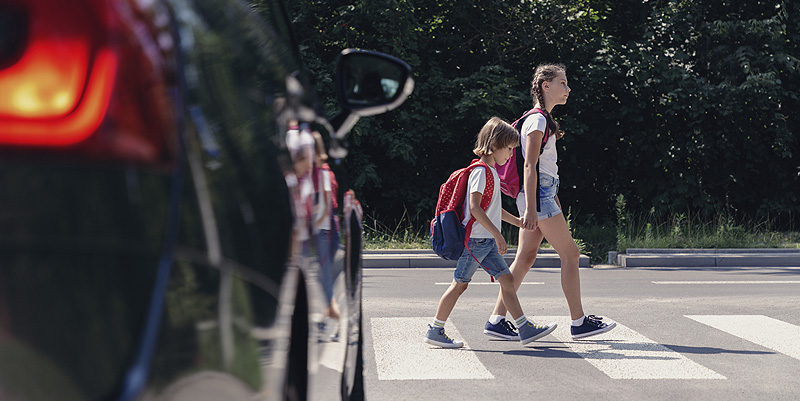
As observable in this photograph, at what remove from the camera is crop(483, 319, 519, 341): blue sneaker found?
609 cm

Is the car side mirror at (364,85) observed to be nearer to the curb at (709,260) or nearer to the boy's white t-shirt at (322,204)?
the boy's white t-shirt at (322,204)

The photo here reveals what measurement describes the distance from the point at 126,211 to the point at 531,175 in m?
5.15

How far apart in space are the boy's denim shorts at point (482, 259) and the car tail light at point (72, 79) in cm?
495

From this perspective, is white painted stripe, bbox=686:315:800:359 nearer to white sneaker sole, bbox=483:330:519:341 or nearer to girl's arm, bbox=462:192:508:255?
white sneaker sole, bbox=483:330:519:341

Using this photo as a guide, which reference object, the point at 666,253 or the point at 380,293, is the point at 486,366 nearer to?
the point at 380,293

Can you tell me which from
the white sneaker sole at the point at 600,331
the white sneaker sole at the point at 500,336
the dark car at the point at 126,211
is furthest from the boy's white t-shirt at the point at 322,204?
the white sneaker sole at the point at 600,331

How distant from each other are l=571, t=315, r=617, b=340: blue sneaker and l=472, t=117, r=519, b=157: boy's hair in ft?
4.41

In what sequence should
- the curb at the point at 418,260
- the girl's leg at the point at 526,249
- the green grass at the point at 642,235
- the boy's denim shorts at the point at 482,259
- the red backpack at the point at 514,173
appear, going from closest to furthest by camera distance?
the boy's denim shorts at the point at 482,259 → the red backpack at the point at 514,173 → the girl's leg at the point at 526,249 → the curb at the point at 418,260 → the green grass at the point at 642,235

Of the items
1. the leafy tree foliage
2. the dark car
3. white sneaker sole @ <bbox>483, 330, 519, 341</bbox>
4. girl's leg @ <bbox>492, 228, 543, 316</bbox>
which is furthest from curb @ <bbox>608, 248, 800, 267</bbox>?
the dark car

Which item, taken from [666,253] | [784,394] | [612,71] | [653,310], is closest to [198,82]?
[784,394]

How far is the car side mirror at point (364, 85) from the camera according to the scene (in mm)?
2744

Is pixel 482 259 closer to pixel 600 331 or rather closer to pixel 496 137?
pixel 496 137

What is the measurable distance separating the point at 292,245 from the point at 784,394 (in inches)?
152

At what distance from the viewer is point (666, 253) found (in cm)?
1311
